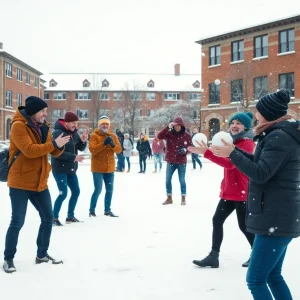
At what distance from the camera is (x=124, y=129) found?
59188 mm

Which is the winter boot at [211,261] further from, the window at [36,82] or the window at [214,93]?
the window at [36,82]

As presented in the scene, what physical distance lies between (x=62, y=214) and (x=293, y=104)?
25.9 metres

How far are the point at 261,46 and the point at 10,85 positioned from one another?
28.0 metres

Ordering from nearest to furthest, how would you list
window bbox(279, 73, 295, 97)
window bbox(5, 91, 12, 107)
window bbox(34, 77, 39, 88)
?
window bbox(279, 73, 295, 97) → window bbox(5, 91, 12, 107) → window bbox(34, 77, 39, 88)

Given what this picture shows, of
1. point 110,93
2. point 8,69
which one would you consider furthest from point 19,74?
point 110,93

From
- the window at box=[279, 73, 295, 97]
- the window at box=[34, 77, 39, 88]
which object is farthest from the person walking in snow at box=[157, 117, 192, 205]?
the window at box=[34, 77, 39, 88]

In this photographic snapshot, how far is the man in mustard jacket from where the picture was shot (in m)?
4.59

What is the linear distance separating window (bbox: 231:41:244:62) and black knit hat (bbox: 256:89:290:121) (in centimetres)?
3242

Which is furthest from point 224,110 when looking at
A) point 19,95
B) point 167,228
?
point 167,228

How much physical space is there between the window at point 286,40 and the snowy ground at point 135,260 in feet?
84.5

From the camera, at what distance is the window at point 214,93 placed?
35719mm

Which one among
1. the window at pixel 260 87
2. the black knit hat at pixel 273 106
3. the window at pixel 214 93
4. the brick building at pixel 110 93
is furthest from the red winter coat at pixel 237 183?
the brick building at pixel 110 93

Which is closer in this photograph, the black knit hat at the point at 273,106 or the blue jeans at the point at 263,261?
the blue jeans at the point at 263,261

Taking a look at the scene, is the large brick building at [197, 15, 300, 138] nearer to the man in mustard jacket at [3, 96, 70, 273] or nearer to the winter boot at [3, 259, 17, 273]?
the man in mustard jacket at [3, 96, 70, 273]
